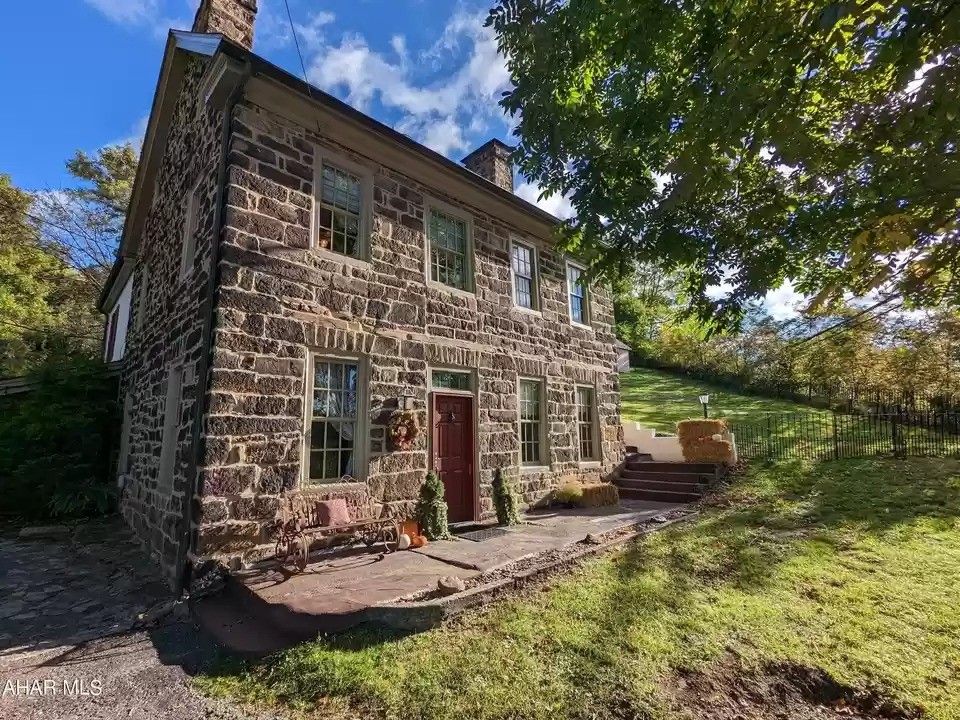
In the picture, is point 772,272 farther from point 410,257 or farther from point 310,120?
point 310,120

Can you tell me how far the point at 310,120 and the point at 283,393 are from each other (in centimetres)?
416

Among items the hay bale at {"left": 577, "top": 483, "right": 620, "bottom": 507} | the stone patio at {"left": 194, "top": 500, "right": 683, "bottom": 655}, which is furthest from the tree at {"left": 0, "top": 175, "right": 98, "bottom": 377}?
the hay bale at {"left": 577, "top": 483, "right": 620, "bottom": 507}

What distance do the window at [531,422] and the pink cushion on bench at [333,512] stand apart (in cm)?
463

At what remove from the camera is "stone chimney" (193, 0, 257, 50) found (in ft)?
26.8

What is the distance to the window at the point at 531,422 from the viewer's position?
10445mm

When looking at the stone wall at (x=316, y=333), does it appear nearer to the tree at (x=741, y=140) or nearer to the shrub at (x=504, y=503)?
the shrub at (x=504, y=503)

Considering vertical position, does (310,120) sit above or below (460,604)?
above

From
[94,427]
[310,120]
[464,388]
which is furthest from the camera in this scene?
[94,427]

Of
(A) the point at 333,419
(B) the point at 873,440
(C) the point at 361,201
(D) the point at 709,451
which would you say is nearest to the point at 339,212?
(C) the point at 361,201

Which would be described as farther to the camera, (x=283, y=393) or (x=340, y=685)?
(x=283, y=393)

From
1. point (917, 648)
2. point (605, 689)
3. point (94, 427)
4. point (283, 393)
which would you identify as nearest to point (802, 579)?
point (917, 648)

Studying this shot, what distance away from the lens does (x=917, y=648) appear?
13.4ft

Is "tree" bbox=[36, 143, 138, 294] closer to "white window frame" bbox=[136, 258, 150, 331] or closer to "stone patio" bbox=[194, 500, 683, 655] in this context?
"white window frame" bbox=[136, 258, 150, 331]

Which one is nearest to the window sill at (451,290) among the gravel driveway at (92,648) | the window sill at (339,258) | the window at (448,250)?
the window at (448,250)
